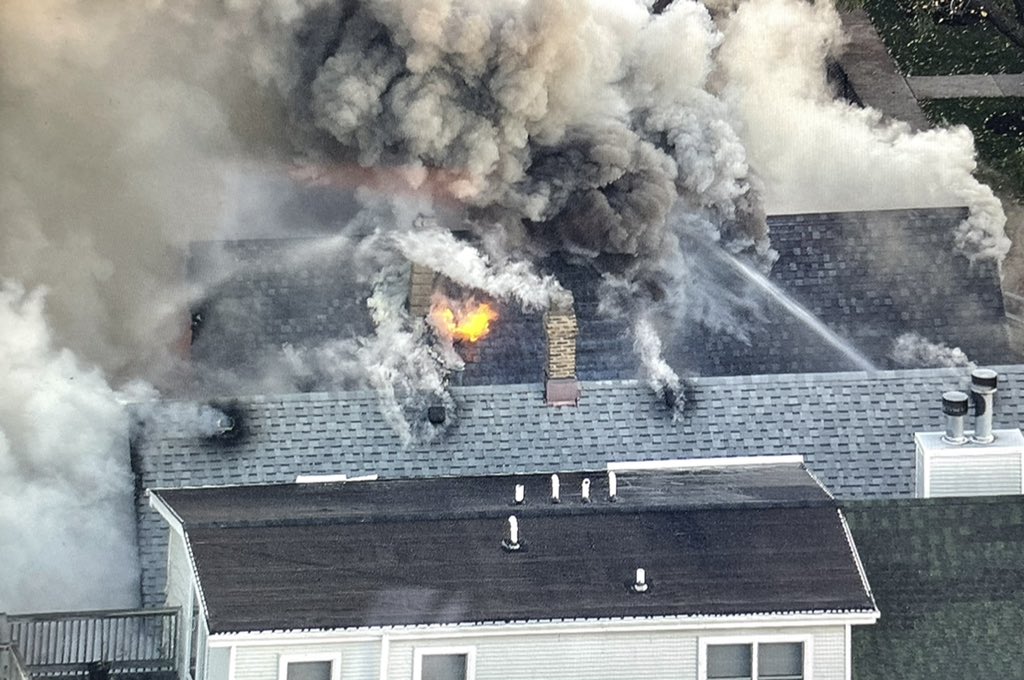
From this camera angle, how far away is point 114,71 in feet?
154

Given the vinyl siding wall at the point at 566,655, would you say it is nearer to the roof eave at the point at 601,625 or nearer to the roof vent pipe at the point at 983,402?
the roof eave at the point at 601,625

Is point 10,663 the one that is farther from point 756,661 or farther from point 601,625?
point 756,661

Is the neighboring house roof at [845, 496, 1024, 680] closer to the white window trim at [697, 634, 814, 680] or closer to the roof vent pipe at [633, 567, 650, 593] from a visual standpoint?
the white window trim at [697, 634, 814, 680]

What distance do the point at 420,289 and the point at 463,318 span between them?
31.3 inches

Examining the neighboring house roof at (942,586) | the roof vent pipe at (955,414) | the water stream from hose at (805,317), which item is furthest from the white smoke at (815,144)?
the neighboring house roof at (942,586)

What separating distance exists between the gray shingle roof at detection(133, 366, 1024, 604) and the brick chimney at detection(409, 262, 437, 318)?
8.19ft

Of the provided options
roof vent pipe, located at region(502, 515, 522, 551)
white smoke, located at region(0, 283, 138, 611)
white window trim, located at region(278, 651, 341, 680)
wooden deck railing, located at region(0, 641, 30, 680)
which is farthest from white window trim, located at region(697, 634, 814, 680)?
white smoke, located at region(0, 283, 138, 611)

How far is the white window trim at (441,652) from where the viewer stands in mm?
29531

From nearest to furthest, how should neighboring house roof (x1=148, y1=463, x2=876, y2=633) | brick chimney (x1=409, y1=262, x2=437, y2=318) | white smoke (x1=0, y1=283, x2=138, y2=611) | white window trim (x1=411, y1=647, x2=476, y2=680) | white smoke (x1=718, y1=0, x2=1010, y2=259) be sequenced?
white window trim (x1=411, y1=647, x2=476, y2=680) → neighboring house roof (x1=148, y1=463, x2=876, y2=633) → white smoke (x1=0, y1=283, x2=138, y2=611) → brick chimney (x1=409, y1=262, x2=437, y2=318) → white smoke (x1=718, y1=0, x2=1010, y2=259)

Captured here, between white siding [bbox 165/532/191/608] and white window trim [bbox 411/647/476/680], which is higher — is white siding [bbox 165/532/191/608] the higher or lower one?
the higher one

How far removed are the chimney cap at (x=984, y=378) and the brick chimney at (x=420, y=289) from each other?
330 inches

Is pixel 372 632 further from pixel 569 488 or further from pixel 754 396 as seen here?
pixel 754 396

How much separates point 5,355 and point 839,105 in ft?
69.9

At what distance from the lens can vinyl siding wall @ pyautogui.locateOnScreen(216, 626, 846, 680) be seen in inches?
1160
